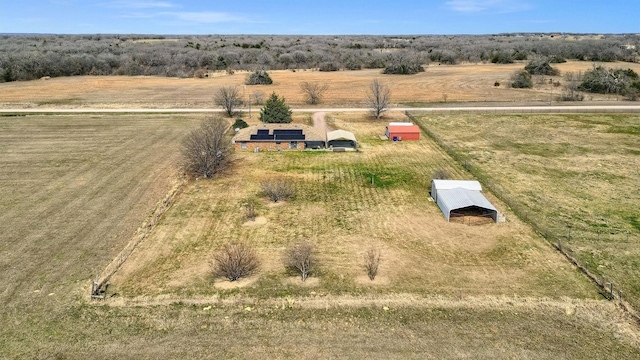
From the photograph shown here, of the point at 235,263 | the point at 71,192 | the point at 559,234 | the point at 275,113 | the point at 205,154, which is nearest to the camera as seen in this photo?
the point at 235,263

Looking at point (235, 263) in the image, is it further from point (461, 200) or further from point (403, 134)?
point (403, 134)

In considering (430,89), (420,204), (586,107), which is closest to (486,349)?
(420,204)

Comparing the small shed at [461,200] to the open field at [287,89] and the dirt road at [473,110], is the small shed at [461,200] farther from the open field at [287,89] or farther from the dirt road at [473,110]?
the open field at [287,89]

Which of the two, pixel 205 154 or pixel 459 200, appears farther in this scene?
pixel 205 154

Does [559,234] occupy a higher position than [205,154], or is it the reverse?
[205,154]

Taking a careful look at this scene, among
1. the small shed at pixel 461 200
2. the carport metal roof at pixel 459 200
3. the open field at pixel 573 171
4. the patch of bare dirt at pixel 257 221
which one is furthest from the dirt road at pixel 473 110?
the patch of bare dirt at pixel 257 221

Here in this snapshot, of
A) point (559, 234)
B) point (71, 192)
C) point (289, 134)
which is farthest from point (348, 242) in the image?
point (289, 134)

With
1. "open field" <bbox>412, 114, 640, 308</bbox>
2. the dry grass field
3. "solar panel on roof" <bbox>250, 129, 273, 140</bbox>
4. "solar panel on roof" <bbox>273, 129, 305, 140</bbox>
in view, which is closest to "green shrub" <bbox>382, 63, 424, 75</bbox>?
"open field" <bbox>412, 114, 640, 308</bbox>
